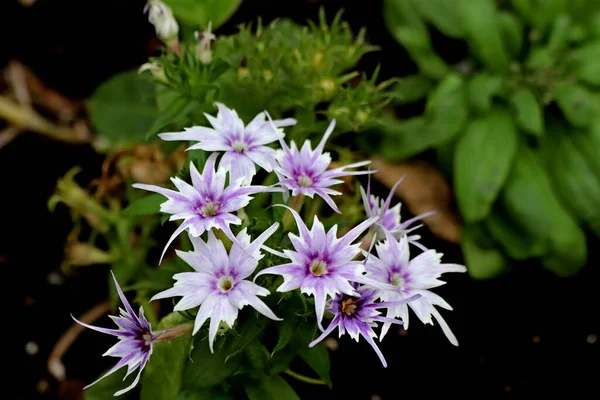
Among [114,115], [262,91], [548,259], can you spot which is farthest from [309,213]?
[114,115]

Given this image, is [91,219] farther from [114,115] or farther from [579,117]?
[579,117]

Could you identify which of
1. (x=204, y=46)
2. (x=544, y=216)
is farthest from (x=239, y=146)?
(x=544, y=216)

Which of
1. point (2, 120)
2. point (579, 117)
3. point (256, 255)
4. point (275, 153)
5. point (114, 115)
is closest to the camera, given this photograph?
point (256, 255)

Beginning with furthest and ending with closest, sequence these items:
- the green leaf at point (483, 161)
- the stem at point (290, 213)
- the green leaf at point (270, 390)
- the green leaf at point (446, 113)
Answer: the green leaf at point (446, 113) → the green leaf at point (483, 161) → the green leaf at point (270, 390) → the stem at point (290, 213)

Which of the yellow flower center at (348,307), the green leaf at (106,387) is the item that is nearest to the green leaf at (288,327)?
the yellow flower center at (348,307)

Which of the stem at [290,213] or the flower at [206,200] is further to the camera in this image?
the stem at [290,213]

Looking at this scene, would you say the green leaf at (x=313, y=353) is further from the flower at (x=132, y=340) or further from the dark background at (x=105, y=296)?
the dark background at (x=105, y=296)

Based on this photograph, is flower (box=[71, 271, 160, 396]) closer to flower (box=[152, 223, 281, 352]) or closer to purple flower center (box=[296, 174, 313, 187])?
flower (box=[152, 223, 281, 352])
